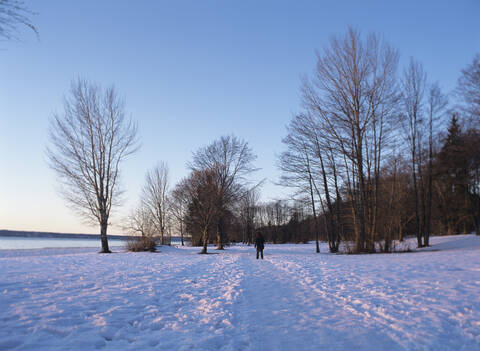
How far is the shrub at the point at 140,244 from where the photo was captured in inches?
907

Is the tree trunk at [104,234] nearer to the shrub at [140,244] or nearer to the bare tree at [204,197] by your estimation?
the shrub at [140,244]

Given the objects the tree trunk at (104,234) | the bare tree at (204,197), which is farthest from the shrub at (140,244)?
the bare tree at (204,197)

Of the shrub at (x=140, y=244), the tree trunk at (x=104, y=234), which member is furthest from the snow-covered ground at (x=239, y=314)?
the shrub at (x=140, y=244)

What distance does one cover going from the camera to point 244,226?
70.9 meters

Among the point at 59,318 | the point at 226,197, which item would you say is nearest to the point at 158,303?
the point at 59,318

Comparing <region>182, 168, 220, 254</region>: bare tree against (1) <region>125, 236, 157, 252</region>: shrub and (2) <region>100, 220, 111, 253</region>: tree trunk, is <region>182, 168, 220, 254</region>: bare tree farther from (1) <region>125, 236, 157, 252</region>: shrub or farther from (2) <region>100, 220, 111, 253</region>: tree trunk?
(2) <region>100, 220, 111, 253</region>: tree trunk

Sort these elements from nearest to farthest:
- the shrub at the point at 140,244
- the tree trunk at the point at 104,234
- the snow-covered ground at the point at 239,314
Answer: the snow-covered ground at the point at 239,314
the tree trunk at the point at 104,234
the shrub at the point at 140,244

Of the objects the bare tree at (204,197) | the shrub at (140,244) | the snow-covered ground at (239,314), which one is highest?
the bare tree at (204,197)

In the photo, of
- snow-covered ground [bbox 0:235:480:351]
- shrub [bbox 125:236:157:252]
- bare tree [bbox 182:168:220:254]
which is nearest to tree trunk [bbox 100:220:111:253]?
shrub [bbox 125:236:157:252]

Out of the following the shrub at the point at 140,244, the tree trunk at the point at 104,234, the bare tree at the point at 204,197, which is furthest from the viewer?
the shrub at the point at 140,244

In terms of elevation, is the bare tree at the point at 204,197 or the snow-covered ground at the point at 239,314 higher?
the bare tree at the point at 204,197

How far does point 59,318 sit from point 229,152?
27741 mm

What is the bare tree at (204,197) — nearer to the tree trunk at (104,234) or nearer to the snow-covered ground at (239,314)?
the tree trunk at (104,234)

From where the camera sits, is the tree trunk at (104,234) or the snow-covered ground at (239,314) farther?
the tree trunk at (104,234)
